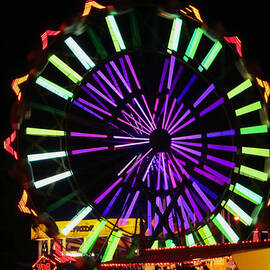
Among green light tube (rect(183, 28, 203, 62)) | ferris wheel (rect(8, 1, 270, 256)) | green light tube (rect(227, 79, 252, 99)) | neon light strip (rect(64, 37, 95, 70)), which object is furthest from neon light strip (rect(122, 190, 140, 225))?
green light tube (rect(183, 28, 203, 62))

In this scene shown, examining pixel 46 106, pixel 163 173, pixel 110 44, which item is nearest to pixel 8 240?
pixel 46 106

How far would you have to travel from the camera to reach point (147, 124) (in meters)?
12.0

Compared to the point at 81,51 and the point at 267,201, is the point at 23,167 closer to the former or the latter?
the point at 81,51

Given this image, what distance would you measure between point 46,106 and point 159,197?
12.5 feet

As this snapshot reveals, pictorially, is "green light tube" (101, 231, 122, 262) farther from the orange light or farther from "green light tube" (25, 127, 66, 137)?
the orange light

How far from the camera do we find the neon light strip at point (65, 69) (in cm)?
1241

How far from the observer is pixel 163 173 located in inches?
473

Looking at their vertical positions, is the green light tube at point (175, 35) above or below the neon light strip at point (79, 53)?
above

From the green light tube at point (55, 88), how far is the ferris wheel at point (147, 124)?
0.03 meters

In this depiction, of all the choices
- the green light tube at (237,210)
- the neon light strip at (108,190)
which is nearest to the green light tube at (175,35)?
the neon light strip at (108,190)

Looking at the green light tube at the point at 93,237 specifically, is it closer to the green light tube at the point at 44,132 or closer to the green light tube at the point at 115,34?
the green light tube at the point at 44,132

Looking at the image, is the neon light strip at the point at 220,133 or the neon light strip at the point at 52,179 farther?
the neon light strip at the point at 220,133

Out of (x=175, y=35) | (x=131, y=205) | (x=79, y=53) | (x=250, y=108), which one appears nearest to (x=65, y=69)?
(x=79, y=53)

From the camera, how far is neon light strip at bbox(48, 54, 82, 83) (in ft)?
40.7
